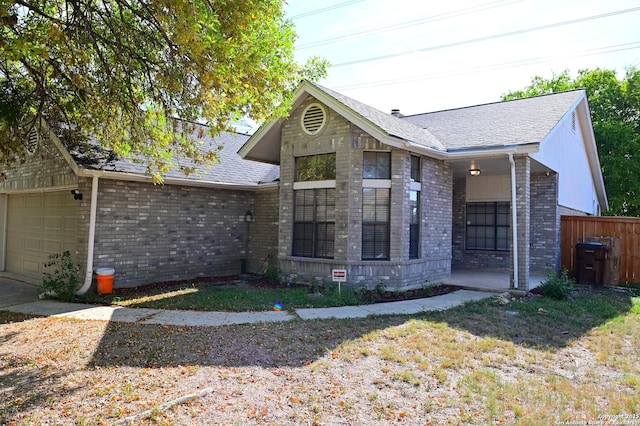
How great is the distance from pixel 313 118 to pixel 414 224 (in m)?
3.61

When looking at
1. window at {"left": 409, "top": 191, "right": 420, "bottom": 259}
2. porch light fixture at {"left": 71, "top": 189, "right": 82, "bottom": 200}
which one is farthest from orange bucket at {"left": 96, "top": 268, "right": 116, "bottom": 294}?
window at {"left": 409, "top": 191, "right": 420, "bottom": 259}

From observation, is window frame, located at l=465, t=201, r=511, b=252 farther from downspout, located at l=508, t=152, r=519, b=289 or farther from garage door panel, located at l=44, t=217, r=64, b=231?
garage door panel, located at l=44, t=217, r=64, b=231

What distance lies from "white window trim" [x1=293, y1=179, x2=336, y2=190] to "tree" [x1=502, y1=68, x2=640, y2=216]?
2173 cm

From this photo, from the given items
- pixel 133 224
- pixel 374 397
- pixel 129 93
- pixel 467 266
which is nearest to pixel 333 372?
pixel 374 397

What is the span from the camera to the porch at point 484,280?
396 inches

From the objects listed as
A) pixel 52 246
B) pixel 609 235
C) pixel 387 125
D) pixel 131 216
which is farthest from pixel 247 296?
pixel 609 235

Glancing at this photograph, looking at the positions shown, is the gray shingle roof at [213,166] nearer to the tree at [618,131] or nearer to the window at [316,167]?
the window at [316,167]

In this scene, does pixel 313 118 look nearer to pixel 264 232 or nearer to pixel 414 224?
pixel 414 224

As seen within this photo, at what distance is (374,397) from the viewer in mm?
4055

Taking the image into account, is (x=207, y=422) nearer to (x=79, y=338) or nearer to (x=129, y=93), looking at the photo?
(x=79, y=338)

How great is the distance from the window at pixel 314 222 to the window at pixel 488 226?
276 inches

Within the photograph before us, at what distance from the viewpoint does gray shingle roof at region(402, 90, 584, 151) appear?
9.74 meters

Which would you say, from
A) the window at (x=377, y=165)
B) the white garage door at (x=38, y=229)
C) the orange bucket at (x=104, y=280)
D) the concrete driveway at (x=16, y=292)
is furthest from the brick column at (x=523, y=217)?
the concrete driveway at (x=16, y=292)

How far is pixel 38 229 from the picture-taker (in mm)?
11547
